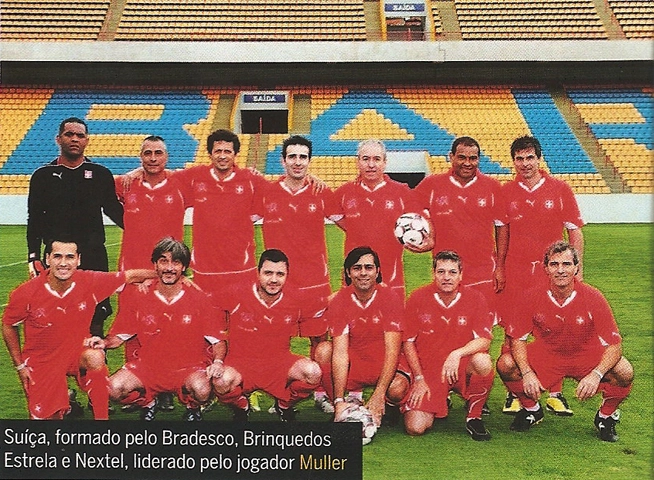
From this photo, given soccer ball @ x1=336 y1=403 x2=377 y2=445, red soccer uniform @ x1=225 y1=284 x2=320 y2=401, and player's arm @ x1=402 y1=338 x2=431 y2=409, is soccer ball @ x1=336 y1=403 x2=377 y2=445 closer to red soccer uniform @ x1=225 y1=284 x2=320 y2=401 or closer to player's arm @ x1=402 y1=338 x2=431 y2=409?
player's arm @ x1=402 y1=338 x2=431 y2=409

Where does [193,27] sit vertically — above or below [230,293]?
above

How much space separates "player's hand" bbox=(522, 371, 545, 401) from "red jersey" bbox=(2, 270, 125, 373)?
5.76 ft

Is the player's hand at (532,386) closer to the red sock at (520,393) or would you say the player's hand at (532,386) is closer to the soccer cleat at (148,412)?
the red sock at (520,393)

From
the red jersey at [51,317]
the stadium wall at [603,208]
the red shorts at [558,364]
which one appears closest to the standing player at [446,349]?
the red shorts at [558,364]

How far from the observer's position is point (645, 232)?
30.0ft

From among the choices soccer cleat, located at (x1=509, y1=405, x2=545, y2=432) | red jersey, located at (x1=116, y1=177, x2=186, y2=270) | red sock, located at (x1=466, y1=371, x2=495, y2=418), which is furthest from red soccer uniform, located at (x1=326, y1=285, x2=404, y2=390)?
red jersey, located at (x1=116, y1=177, x2=186, y2=270)

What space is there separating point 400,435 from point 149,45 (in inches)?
419

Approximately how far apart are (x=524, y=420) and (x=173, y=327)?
148 centimetres

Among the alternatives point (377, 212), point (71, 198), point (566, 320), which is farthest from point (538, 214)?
point (71, 198)

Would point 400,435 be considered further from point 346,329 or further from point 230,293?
point 230,293

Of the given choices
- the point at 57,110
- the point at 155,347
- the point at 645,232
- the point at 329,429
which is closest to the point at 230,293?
the point at 155,347

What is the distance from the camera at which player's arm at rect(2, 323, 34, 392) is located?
259 cm

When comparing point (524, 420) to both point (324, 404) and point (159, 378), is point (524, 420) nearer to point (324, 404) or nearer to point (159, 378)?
point (324, 404)

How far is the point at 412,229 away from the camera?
121 inches
